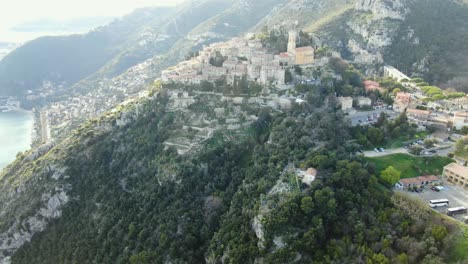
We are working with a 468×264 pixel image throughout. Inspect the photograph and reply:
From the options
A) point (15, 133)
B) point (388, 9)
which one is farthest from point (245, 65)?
point (15, 133)

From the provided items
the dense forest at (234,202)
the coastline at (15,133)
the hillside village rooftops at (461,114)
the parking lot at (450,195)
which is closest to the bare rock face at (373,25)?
the hillside village rooftops at (461,114)

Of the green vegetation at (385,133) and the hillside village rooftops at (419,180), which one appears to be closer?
the hillside village rooftops at (419,180)

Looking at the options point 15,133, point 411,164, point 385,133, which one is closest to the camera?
point 411,164

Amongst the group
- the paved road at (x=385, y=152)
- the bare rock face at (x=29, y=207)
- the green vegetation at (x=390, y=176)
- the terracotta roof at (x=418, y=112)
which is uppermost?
the terracotta roof at (x=418, y=112)

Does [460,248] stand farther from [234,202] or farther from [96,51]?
[96,51]

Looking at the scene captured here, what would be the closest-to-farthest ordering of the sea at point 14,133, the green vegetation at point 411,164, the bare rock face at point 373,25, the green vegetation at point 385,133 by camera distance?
1. the green vegetation at point 411,164
2. the green vegetation at point 385,133
3. the bare rock face at point 373,25
4. the sea at point 14,133

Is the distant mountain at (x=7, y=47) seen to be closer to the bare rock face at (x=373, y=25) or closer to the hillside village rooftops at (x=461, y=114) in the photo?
the bare rock face at (x=373, y=25)

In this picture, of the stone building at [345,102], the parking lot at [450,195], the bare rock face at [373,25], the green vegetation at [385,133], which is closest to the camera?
the parking lot at [450,195]

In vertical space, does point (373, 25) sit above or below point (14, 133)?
above
